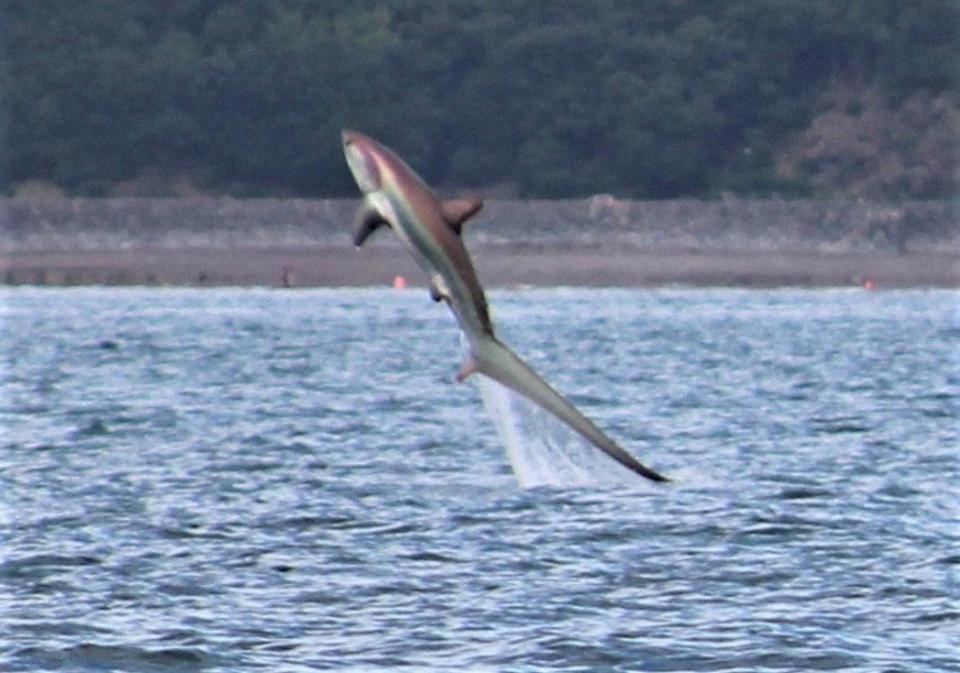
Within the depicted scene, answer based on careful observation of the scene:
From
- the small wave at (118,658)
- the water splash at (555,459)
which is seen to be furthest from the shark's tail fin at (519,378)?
the water splash at (555,459)

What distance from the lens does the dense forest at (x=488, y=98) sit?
111 meters

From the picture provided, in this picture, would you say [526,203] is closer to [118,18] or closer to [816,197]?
[816,197]

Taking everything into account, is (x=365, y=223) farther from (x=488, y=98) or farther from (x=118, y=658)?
(x=488, y=98)

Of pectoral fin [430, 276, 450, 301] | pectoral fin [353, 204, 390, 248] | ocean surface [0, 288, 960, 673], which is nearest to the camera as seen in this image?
pectoral fin [353, 204, 390, 248]

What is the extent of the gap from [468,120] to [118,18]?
52.1 ft

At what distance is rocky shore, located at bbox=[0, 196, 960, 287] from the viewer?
317 feet

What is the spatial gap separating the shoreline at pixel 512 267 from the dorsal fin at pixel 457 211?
82463 millimetres

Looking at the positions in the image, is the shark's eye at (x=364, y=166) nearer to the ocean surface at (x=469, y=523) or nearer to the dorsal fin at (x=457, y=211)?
the dorsal fin at (x=457, y=211)

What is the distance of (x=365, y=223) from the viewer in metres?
12.3

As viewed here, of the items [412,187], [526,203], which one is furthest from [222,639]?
[526,203]

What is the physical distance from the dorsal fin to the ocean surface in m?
3.04

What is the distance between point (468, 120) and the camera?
112250 millimetres

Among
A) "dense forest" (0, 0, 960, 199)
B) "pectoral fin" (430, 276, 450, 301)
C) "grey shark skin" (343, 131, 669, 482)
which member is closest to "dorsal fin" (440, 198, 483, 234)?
"grey shark skin" (343, 131, 669, 482)

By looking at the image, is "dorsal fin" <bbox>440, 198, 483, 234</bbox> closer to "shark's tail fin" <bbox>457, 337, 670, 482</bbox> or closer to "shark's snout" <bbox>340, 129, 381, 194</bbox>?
"shark's snout" <bbox>340, 129, 381, 194</bbox>
